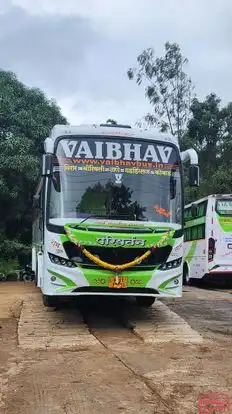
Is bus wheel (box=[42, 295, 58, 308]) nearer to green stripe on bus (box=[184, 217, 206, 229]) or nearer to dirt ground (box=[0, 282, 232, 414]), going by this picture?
dirt ground (box=[0, 282, 232, 414])

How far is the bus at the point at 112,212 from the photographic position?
8.80 meters

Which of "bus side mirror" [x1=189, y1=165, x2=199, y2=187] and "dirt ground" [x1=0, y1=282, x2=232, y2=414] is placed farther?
"bus side mirror" [x1=189, y1=165, x2=199, y2=187]

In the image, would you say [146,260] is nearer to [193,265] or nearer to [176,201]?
[176,201]

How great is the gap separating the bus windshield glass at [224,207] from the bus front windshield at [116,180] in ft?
29.8

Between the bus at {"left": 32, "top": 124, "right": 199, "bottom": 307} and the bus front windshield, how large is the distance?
2 centimetres

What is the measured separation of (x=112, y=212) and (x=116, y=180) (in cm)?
59

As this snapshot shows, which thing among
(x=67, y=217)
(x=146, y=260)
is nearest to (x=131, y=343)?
(x=146, y=260)

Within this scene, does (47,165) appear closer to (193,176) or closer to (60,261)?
(60,261)

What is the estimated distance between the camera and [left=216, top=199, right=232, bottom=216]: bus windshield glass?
18344mm

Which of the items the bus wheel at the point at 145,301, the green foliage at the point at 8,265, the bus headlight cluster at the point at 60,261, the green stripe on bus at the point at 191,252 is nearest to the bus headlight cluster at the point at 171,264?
the bus headlight cluster at the point at 60,261

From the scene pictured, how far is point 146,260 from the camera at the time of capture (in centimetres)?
898

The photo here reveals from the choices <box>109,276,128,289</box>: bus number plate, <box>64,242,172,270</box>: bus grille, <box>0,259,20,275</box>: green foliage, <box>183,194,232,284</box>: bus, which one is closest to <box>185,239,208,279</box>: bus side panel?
<box>183,194,232,284</box>: bus

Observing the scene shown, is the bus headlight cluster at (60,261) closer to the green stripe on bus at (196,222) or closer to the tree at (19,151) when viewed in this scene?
the green stripe on bus at (196,222)

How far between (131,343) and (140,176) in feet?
9.63
